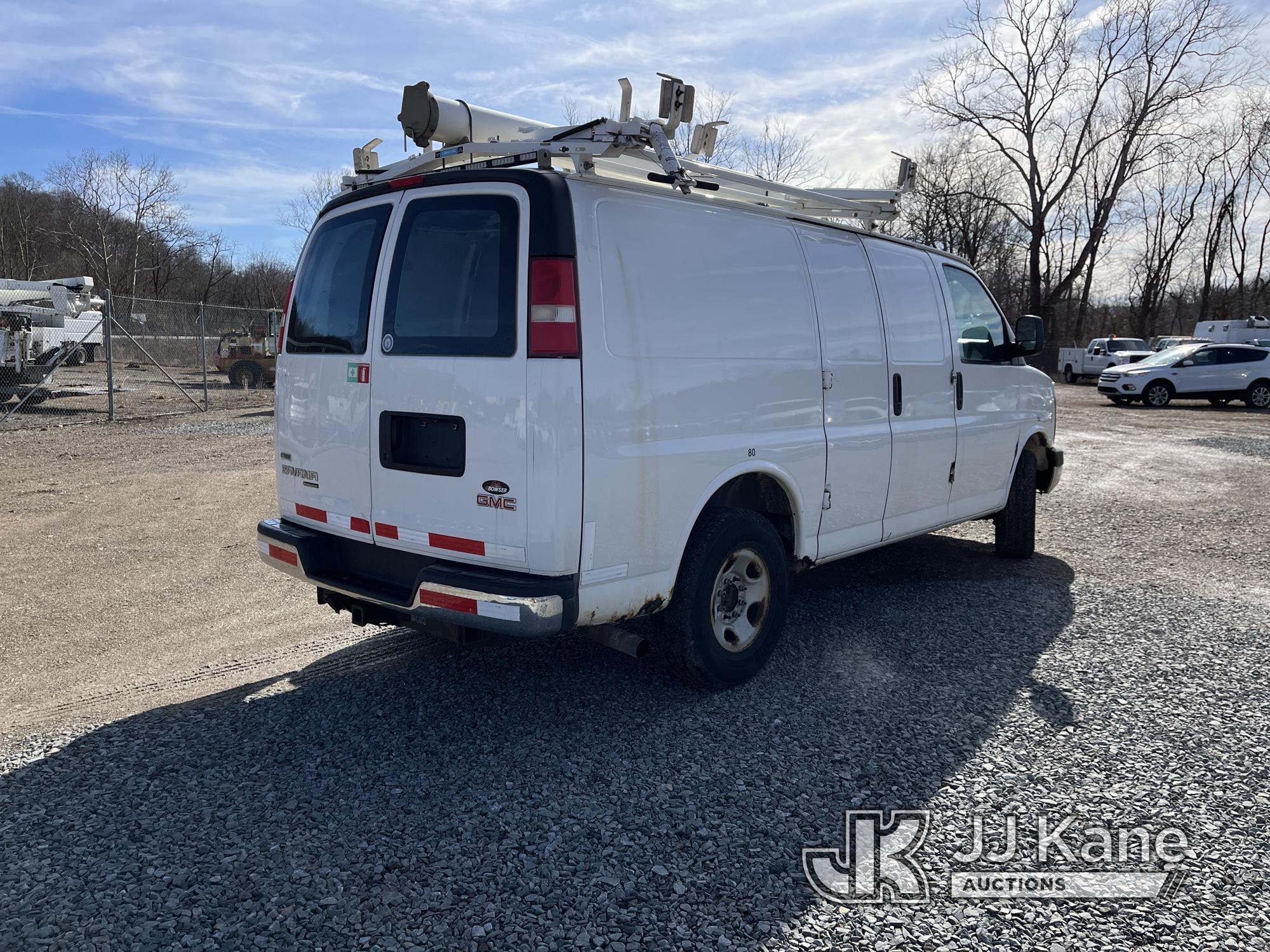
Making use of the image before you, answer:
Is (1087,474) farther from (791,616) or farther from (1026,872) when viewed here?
(1026,872)

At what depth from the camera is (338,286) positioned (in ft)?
13.9

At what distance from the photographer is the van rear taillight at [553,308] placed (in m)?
3.46

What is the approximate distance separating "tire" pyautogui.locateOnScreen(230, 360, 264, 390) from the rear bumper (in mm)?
24431

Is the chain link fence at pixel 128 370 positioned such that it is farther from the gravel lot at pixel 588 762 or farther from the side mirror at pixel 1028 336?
the side mirror at pixel 1028 336

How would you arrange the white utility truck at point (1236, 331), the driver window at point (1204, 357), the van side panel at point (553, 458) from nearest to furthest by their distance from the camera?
the van side panel at point (553, 458) → the driver window at point (1204, 357) → the white utility truck at point (1236, 331)

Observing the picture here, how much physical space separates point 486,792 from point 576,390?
62.2 inches

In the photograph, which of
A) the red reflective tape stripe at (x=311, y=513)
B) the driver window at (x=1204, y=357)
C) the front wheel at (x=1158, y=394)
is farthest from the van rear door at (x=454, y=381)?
the driver window at (x=1204, y=357)

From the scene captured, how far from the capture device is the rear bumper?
3436mm

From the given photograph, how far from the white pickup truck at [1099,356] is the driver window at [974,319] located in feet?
99.9

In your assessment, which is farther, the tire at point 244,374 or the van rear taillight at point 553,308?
the tire at point 244,374

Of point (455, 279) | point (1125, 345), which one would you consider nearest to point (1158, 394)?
point (1125, 345)

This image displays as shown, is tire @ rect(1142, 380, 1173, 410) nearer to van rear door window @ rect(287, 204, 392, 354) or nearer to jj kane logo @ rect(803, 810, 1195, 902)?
jj kane logo @ rect(803, 810, 1195, 902)

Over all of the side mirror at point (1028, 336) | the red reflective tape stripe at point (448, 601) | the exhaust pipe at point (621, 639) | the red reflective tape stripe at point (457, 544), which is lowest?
the exhaust pipe at point (621, 639)

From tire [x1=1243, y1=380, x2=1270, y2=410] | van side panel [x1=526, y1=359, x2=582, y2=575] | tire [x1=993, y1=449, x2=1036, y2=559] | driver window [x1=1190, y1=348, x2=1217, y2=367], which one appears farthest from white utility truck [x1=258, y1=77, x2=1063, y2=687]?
tire [x1=1243, y1=380, x2=1270, y2=410]
